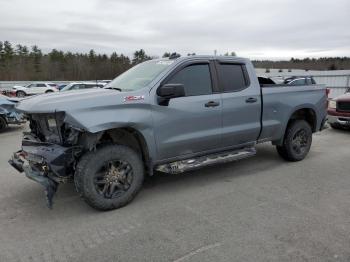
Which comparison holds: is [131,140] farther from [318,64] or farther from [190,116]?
[318,64]

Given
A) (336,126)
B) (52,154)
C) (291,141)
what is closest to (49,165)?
(52,154)

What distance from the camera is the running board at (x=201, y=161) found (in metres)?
4.68

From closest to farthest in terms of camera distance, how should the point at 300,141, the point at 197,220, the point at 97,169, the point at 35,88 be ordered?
the point at 197,220 → the point at 97,169 → the point at 300,141 → the point at 35,88

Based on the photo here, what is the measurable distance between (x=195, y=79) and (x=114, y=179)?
6.17 feet

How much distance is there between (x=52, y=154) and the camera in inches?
156

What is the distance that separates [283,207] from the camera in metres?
4.26

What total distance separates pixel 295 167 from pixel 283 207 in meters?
2.01

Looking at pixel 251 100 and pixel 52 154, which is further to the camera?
pixel 251 100

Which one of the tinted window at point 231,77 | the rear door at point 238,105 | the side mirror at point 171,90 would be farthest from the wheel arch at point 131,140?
the tinted window at point 231,77

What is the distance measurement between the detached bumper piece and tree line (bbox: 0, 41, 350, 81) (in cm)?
6120

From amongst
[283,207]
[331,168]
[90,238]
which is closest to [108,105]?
[90,238]

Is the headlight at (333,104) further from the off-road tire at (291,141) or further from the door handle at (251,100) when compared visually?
the door handle at (251,100)

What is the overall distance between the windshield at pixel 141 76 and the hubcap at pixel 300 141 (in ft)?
9.83

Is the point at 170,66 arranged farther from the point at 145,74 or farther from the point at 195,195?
the point at 195,195
